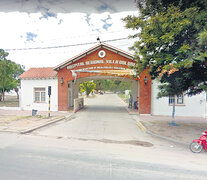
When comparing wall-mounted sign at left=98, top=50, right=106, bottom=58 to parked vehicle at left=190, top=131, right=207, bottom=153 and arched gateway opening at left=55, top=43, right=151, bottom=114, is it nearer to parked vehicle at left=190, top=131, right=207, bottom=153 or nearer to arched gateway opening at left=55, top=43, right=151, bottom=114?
arched gateway opening at left=55, top=43, right=151, bottom=114

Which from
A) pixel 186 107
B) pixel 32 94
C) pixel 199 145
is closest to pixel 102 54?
pixel 32 94

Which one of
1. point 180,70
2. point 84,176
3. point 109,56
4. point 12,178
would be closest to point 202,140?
point 180,70

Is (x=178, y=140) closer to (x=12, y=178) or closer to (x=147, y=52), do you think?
(x=147, y=52)

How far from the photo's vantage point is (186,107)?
12219 mm

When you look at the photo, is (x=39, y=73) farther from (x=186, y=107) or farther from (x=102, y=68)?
(x=186, y=107)

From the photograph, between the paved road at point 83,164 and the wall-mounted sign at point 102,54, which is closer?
the paved road at point 83,164

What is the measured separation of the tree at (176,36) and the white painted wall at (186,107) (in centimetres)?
514

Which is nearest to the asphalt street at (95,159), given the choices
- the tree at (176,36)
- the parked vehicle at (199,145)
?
the parked vehicle at (199,145)

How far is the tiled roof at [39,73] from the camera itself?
46.2 ft

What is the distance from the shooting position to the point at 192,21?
217 inches

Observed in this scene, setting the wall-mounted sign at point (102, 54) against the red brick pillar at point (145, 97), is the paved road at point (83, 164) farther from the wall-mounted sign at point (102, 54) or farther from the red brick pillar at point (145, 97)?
the wall-mounted sign at point (102, 54)

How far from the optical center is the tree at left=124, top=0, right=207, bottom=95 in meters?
5.33

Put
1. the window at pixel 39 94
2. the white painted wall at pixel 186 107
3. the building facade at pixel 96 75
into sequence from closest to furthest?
1. the white painted wall at pixel 186 107
2. the building facade at pixel 96 75
3. the window at pixel 39 94

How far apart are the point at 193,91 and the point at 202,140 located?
377 cm
